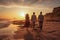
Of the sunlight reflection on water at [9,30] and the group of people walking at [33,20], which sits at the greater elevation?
the group of people walking at [33,20]

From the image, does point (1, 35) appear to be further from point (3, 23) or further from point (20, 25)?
point (20, 25)

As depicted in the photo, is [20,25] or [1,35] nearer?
[1,35]

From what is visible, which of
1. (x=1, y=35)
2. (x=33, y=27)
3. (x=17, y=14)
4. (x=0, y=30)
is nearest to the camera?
(x=1, y=35)

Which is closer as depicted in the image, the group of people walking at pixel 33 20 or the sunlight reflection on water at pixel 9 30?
the sunlight reflection on water at pixel 9 30

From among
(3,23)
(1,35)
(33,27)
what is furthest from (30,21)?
(1,35)

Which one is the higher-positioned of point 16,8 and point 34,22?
point 16,8


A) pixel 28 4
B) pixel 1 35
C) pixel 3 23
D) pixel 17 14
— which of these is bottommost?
pixel 1 35

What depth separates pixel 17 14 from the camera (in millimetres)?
7566

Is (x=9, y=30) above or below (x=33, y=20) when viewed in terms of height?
below

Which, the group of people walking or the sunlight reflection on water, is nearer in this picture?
the sunlight reflection on water

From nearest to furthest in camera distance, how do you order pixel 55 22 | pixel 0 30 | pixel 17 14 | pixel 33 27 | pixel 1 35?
pixel 1 35
pixel 0 30
pixel 17 14
pixel 33 27
pixel 55 22

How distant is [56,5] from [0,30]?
3.54 m

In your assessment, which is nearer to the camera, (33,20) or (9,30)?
(9,30)

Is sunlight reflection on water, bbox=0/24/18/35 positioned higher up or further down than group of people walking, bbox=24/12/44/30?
further down
